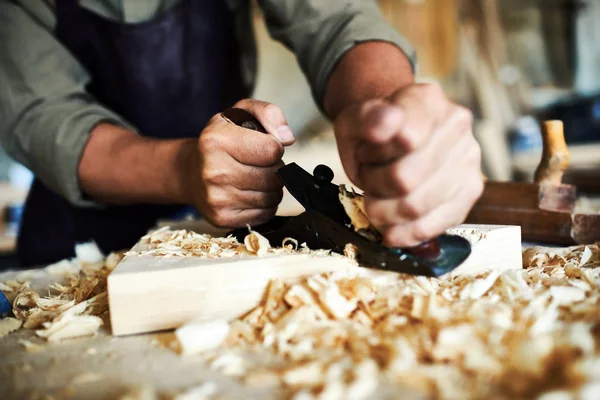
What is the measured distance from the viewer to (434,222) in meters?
0.61

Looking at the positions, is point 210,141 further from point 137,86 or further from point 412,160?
point 137,86

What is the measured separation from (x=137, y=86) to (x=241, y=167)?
70cm

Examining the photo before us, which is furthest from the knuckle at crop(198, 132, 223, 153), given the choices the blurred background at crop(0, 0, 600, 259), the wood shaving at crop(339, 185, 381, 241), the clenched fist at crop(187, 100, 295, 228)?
the blurred background at crop(0, 0, 600, 259)

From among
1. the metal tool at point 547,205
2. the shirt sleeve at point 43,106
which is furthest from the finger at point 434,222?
the shirt sleeve at point 43,106

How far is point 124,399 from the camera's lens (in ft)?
1.48

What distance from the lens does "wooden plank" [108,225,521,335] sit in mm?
644

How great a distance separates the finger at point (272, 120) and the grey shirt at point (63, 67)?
335 millimetres

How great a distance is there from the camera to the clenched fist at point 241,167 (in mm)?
812

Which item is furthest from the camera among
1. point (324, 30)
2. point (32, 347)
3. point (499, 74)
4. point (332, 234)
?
point (499, 74)

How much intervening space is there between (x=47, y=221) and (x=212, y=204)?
817 mm

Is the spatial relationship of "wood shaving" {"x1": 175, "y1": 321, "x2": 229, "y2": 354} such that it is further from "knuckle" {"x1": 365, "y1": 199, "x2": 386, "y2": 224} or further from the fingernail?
the fingernail

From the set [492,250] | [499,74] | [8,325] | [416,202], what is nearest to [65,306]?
[8,325]

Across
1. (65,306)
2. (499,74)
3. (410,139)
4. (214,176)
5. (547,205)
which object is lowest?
(499,74)

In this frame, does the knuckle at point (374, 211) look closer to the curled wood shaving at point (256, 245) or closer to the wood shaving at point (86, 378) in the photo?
the curled wood shaving at point (256, 245)
